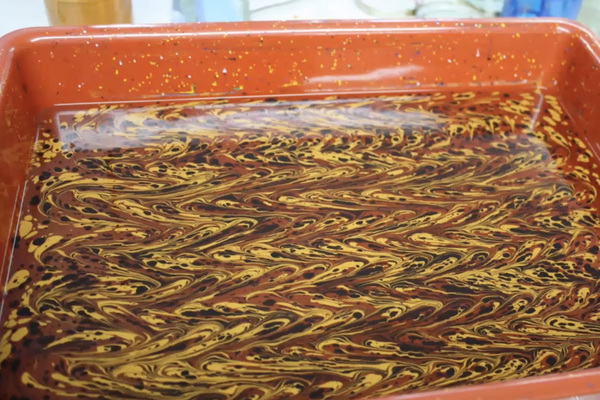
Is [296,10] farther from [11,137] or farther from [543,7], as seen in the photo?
[11,137]

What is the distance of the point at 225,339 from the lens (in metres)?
0.61

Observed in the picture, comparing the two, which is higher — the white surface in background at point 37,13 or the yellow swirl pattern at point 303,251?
the white surface in background at point 37,13

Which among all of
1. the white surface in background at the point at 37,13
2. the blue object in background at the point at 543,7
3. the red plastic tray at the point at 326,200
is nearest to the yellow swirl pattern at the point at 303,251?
the red plastic tray at the point at 326,200

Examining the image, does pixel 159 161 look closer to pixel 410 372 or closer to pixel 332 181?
pixel 332 181

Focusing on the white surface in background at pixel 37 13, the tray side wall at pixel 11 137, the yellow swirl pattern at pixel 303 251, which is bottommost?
the yellow swirl pattern at pixel 303 251

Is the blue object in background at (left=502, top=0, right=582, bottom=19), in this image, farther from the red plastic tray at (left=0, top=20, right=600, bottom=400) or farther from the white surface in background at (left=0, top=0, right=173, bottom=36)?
the white surface in background at (left=0, top=0, right=173, bottom=36)

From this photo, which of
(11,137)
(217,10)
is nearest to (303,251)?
(11,137)

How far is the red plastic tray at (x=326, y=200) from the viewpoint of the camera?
581 mm

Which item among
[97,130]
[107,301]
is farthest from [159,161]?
[107,301]

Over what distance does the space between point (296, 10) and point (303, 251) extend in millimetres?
610

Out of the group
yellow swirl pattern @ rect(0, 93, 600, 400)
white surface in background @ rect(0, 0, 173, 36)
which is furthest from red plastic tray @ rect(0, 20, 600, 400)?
white surface in background @ rect(0, 0, 173, 36)

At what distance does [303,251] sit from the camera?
2.31ft

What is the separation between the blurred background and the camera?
1014 mm

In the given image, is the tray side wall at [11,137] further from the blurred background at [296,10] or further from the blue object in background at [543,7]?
the blue object in background at [543,7]
